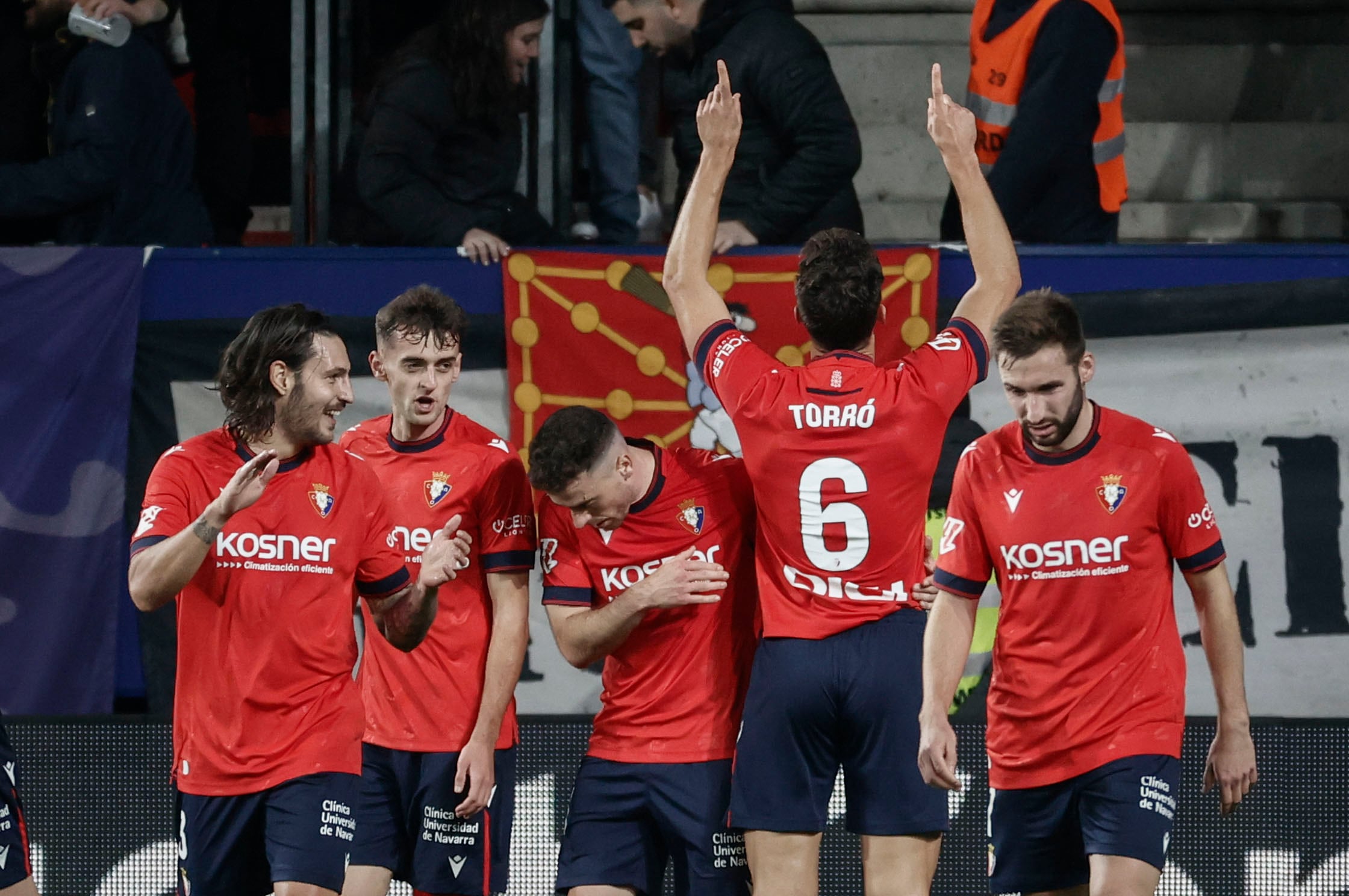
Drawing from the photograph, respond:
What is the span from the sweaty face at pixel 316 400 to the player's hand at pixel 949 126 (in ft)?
5.69

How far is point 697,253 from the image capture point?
469cm

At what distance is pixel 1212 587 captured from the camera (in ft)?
14.5

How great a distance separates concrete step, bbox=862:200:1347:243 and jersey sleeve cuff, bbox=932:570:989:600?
3565 mm

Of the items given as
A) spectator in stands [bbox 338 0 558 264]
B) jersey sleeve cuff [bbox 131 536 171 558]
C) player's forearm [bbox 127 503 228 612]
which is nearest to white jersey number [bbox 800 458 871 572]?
player's forearm [bbox 127 503 228 612]

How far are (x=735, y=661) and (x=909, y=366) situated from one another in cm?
93

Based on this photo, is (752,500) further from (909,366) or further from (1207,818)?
(1207,818)

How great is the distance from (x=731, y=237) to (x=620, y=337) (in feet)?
1.80

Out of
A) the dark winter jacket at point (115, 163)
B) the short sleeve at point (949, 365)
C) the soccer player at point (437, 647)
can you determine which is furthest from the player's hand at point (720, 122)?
the dark winter jacket at point (115, 163)

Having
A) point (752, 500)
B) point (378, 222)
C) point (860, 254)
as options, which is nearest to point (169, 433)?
point (378, 222)

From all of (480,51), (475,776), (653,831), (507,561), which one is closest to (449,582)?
(507,561)

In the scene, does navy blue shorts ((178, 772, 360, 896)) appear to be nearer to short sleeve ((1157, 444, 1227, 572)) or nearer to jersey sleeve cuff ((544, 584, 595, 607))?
jersey sleeve cuff ((544, 584, 595, 607))

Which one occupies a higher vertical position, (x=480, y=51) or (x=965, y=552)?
(x=480, y=51)

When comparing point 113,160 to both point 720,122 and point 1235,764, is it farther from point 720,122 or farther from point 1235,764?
point 1235,764

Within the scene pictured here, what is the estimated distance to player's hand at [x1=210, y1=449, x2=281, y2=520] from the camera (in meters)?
3.80
